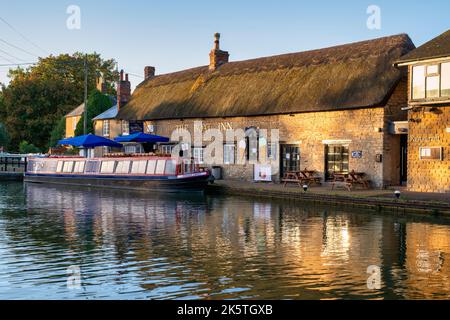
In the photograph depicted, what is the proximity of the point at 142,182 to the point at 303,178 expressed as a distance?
9.74m

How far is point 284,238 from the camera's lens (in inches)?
628

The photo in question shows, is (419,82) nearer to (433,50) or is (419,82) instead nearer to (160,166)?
(433,50)

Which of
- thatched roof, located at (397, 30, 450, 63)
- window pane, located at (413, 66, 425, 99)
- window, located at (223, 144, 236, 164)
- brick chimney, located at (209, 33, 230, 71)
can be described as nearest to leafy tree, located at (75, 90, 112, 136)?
brick chimney, located at (209, 33, 230, 71)

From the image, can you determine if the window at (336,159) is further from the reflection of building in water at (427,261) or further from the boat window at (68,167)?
the boat window at (68,167)

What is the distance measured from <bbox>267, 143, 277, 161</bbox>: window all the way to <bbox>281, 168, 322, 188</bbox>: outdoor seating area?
2.55 metres

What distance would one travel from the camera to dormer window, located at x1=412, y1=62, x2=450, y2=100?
940 inches

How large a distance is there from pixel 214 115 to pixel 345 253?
22800mm

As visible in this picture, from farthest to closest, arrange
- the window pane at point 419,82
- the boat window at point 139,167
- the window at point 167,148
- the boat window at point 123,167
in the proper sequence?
the window at point 167,148, the boat window at point 123,167, the boat window at point 139,167, the window pane at point 419,82

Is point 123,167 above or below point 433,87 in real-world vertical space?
below

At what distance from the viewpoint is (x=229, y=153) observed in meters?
35.7

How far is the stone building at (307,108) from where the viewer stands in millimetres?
27750

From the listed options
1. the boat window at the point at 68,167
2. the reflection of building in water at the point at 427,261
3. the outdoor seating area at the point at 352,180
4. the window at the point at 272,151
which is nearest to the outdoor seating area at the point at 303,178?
the outdoor seating area at the point at 352,180

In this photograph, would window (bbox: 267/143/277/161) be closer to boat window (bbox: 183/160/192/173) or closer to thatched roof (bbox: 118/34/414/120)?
thatched roof (bbox: 118/34/414/120)

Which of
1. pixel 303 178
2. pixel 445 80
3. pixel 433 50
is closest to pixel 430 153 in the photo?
pixel 445 80
